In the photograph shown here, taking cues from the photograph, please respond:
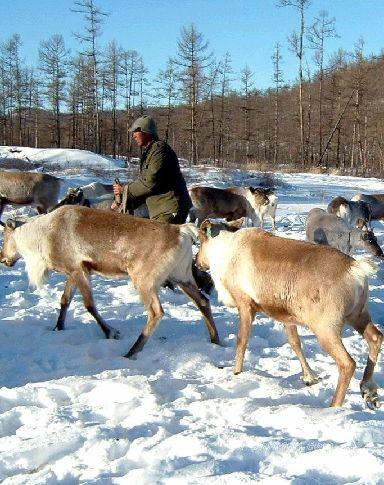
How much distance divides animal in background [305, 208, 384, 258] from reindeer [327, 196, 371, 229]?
4.67 feet

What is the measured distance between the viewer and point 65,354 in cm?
509

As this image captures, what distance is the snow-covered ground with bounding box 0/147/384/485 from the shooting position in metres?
2.84

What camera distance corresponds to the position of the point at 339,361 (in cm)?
410

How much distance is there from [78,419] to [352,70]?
128 feet

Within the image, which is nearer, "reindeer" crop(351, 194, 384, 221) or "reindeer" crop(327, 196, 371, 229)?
"reindeer" crop(327, 196, 371, 229)

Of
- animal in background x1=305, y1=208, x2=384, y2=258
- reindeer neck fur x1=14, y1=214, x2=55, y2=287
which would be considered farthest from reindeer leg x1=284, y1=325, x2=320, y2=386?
animal in background x1=305, y1=208, x2=384, y2=258

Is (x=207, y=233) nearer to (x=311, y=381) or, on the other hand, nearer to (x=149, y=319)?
(x=149, y=319)

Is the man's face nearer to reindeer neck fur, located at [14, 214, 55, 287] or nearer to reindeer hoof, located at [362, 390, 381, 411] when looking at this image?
reindeer neck fur, located at [14, 214, 55, 287]

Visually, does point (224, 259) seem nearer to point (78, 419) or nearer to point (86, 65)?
point (78, 419)

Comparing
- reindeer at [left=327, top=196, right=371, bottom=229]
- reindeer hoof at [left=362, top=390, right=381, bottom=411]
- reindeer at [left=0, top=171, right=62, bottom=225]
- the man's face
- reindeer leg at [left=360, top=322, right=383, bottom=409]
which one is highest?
the man's face

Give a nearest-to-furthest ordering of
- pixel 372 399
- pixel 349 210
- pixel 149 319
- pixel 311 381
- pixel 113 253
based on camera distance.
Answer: pixel 372 399, pixel 311 381, pixel 149 319, pixel 113 253, pixel 349 210

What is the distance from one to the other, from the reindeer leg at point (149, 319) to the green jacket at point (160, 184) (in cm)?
126

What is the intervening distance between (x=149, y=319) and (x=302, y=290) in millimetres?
1791

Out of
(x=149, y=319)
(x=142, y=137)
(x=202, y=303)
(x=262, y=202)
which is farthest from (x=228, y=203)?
(x=149, y=319)
